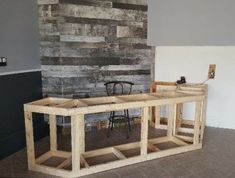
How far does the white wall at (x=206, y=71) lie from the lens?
4551 millimetres

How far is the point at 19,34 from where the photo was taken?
3637 mm

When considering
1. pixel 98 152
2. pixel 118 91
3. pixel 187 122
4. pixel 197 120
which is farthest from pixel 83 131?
pixel 187 122

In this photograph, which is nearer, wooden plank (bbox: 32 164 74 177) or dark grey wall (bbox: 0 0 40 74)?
wooden plank (bbox: 32 164 74 177)

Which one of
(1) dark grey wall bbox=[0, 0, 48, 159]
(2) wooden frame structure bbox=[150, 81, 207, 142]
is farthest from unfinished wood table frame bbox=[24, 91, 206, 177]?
(1) dark grey wall bbox=[0, 0, 48, 159]

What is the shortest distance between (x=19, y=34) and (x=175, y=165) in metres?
2.69

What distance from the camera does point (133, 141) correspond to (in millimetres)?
4070

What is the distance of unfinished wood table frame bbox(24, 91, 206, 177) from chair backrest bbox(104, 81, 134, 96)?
95 centimetres

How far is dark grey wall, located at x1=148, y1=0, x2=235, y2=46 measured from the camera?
433 cm

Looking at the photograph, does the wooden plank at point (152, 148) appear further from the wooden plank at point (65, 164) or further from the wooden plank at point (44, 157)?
the wooden plank at point (44, 157)

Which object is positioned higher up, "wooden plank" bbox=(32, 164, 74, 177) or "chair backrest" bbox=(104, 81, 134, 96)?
"chair backrest" bbox=(104, 81, 134, 96)

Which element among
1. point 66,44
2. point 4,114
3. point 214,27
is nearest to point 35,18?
point 66,44

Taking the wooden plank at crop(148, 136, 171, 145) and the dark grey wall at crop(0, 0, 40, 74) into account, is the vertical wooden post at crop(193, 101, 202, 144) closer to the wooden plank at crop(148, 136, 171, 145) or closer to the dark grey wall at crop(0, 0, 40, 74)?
the wooden plank at crop(148, 136, 171, 145)

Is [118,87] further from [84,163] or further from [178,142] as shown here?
[84,163]

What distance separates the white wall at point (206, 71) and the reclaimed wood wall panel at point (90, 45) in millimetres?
433
